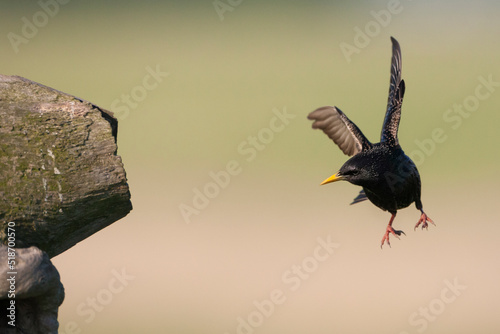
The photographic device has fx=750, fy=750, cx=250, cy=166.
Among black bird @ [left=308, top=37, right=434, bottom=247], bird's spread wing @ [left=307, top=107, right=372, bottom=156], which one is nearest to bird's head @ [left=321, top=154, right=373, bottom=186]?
black bird @ [left=308, top=37, right=434, bottom=247]

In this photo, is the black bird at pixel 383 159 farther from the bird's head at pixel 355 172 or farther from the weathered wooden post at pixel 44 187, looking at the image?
the weathered wooden post at pixel 44 187

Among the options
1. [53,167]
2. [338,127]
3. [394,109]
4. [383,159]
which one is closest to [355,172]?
[383,159]

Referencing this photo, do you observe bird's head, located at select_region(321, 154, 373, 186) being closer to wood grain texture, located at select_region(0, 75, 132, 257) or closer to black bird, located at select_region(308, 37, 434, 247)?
black bird, located at select_region(308, 37, 434, 247)

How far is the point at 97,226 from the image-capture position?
152 inches

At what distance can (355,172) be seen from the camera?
5.75 m

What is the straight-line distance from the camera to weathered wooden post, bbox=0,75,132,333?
3.49m

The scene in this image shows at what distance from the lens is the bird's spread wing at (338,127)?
6.39 metres

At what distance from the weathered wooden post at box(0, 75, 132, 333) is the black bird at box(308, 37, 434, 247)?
2267 mm

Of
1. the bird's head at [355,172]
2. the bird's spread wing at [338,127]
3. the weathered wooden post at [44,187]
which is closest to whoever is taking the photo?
the weathered wooden post at [44,187]

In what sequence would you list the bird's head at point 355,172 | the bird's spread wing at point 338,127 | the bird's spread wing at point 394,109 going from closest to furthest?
the bird's head at point 355,172, the bird's spread wing at point 394,109, the bird's spread wing at point 338,127

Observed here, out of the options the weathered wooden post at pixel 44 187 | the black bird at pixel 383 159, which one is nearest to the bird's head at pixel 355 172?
the black bird at pixel 383 159

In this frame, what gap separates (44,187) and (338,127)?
3.50 meters

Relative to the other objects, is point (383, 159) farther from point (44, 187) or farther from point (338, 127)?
point (44, 187)

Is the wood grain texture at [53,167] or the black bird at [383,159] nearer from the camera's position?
the wood grain texture at [53,167]
